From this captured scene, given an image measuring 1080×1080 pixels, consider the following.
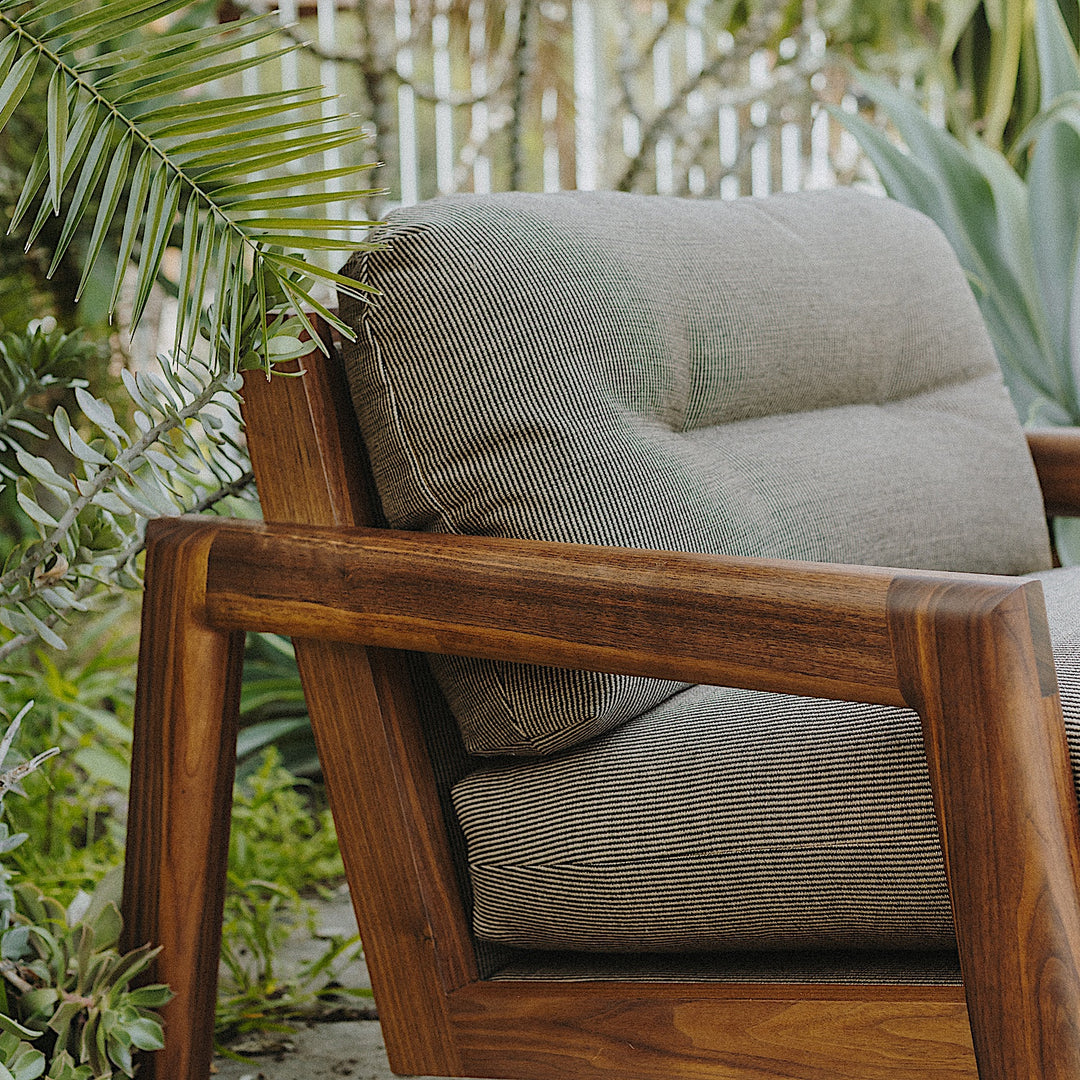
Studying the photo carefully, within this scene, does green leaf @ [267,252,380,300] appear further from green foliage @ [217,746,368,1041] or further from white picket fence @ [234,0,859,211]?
white picket fence @ [234,0,859,211]

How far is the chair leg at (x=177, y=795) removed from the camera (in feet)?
2.56

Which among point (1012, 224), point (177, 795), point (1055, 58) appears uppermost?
point (1055, 58)

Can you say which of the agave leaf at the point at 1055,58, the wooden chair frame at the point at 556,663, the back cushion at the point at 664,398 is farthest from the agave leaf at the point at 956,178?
the wooden chair frame at the point at 556,663

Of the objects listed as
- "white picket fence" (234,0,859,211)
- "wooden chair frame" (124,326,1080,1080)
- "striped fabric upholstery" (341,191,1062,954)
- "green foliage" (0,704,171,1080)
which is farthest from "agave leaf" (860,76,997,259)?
"green foliage" (0,704,171,1080)

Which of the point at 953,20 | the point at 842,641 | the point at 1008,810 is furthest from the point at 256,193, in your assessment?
the point at 953,20

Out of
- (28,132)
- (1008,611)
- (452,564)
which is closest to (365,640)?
(452,564)

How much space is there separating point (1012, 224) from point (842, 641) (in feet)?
4.12

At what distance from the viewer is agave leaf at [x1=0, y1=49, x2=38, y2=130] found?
0.65m

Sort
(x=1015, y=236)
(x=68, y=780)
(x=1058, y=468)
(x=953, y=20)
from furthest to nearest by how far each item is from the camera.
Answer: (x=953, y=20), (x=1015, y=236), (x=68, y=780), (x=1058, y=468)

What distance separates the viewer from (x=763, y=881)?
68cm

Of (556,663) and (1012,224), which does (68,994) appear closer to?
(556,663)

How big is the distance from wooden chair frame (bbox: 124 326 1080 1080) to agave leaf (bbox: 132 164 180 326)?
111mm

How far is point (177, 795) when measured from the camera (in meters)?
0.79

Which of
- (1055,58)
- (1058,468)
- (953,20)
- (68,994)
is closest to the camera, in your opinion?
(68,994)
